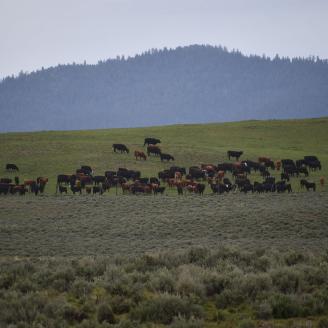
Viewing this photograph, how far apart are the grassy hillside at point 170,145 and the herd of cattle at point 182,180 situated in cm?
109

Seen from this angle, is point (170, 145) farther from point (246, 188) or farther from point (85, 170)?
point (246, 188)

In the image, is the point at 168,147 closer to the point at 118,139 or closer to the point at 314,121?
the point at 118,139

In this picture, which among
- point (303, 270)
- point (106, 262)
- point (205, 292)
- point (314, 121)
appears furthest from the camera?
point (314, 121)

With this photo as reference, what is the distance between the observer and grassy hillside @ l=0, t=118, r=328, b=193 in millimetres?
49250

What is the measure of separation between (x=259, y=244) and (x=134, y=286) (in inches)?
471

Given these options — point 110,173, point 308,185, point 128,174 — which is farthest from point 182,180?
point 308,185

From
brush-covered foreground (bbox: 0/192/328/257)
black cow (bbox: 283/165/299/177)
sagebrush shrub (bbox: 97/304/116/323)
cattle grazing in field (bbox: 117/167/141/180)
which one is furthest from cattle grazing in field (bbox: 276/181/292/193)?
sagebrush shrub (bbox: 97/304/116/323)

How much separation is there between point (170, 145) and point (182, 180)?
18.2 metres

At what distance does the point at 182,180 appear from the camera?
41094 mm

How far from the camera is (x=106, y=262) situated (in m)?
15.6

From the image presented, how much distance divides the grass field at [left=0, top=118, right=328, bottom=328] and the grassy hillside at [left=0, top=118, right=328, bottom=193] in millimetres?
222

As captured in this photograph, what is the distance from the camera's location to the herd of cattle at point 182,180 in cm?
3950

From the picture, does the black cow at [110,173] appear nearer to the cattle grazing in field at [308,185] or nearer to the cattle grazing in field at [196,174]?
the cattle grazing in field at [196,174]

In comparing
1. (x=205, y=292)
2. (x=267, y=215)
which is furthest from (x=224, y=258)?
(x=267, y=215)
